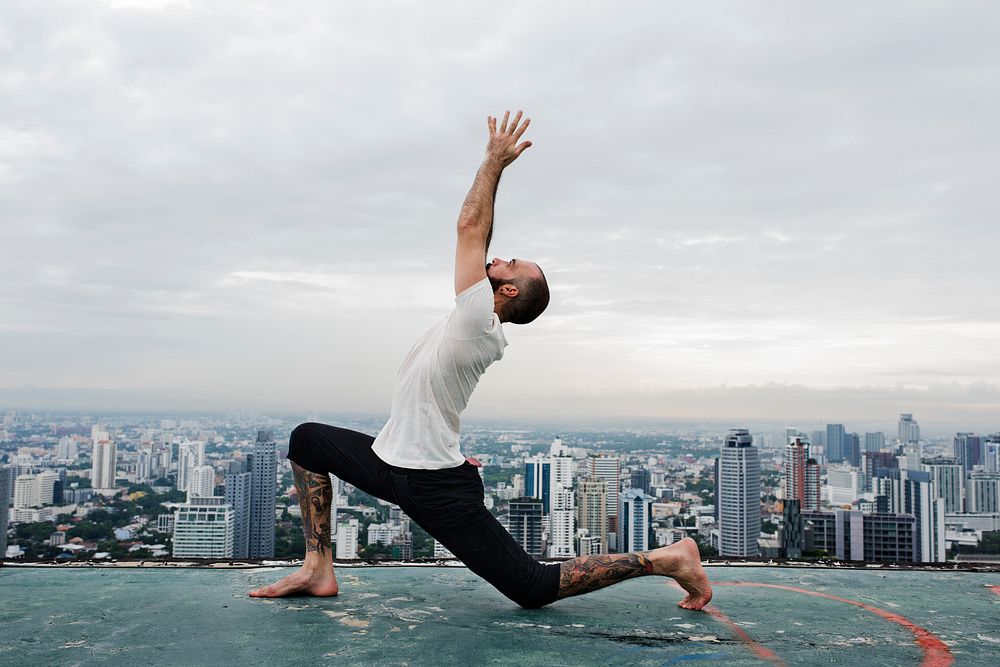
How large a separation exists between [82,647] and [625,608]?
2.11 meters

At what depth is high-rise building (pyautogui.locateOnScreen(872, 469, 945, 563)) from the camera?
3969cm

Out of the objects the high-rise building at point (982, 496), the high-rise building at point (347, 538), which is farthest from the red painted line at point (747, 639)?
the high-rise building at point (982, 496)

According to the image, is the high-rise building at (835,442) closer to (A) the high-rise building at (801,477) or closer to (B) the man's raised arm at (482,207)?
(A) the high-rise building at (801,477)

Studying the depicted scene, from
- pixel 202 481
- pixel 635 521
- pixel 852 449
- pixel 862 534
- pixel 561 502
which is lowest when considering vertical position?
pixel 862 534

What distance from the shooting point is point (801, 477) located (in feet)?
180

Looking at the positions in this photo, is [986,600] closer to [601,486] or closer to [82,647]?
[82,647]

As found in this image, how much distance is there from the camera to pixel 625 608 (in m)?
3.05

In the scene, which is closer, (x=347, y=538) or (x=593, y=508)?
(x=347, y=538)

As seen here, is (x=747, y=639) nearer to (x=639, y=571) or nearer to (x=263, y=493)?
Result: (x=639, y=571)

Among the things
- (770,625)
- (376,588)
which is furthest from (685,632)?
(376,588)

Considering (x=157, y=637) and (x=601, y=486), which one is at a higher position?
(x=157, y=637)

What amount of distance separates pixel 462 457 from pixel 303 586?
93 cm

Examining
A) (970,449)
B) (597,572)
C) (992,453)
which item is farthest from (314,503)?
(970,449)

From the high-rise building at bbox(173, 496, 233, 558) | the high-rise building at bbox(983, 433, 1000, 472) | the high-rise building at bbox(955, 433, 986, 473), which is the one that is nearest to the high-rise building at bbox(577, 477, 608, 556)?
the high-rise building at bbox(173, 496, 233, 558)
